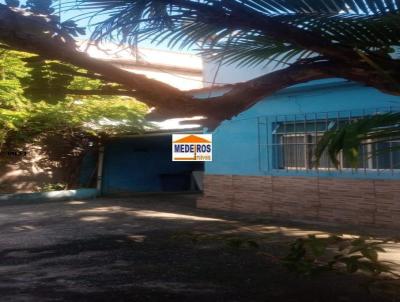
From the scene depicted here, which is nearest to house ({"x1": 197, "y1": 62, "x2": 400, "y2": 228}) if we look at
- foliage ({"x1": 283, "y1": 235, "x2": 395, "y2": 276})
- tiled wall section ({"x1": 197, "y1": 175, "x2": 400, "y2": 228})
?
tiled wall section ({"x1": 197, "y1": 175, "x2": 400, "y2": 228})

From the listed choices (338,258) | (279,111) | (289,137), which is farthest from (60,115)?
(338,258)

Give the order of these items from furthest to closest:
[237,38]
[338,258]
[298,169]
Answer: [298,169] → [338,258] → [237,38]

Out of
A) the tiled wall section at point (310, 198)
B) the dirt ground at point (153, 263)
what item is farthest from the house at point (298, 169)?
the dirt ground at point (153, 263)

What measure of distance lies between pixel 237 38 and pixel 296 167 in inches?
325

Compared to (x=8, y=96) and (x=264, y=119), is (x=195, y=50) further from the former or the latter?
(x=8, y=96)

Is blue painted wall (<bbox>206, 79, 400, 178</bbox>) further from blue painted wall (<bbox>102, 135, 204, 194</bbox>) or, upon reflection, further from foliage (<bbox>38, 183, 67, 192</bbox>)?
foliage (<bbox>38, 183, 67, 192</bbox>)

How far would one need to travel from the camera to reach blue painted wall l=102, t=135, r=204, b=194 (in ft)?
58.3

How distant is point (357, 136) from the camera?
123 centimetres

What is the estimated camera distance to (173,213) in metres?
11.7

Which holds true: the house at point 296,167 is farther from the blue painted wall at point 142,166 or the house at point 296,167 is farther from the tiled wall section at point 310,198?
the blue painted wall at point 142,166

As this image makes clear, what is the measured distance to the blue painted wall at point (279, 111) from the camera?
30.7 feet

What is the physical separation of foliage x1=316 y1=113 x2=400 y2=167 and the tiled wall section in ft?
25.8

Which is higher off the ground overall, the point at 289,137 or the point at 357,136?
the point at 289,137

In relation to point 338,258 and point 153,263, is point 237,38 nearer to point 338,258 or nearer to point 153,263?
point 338,258
